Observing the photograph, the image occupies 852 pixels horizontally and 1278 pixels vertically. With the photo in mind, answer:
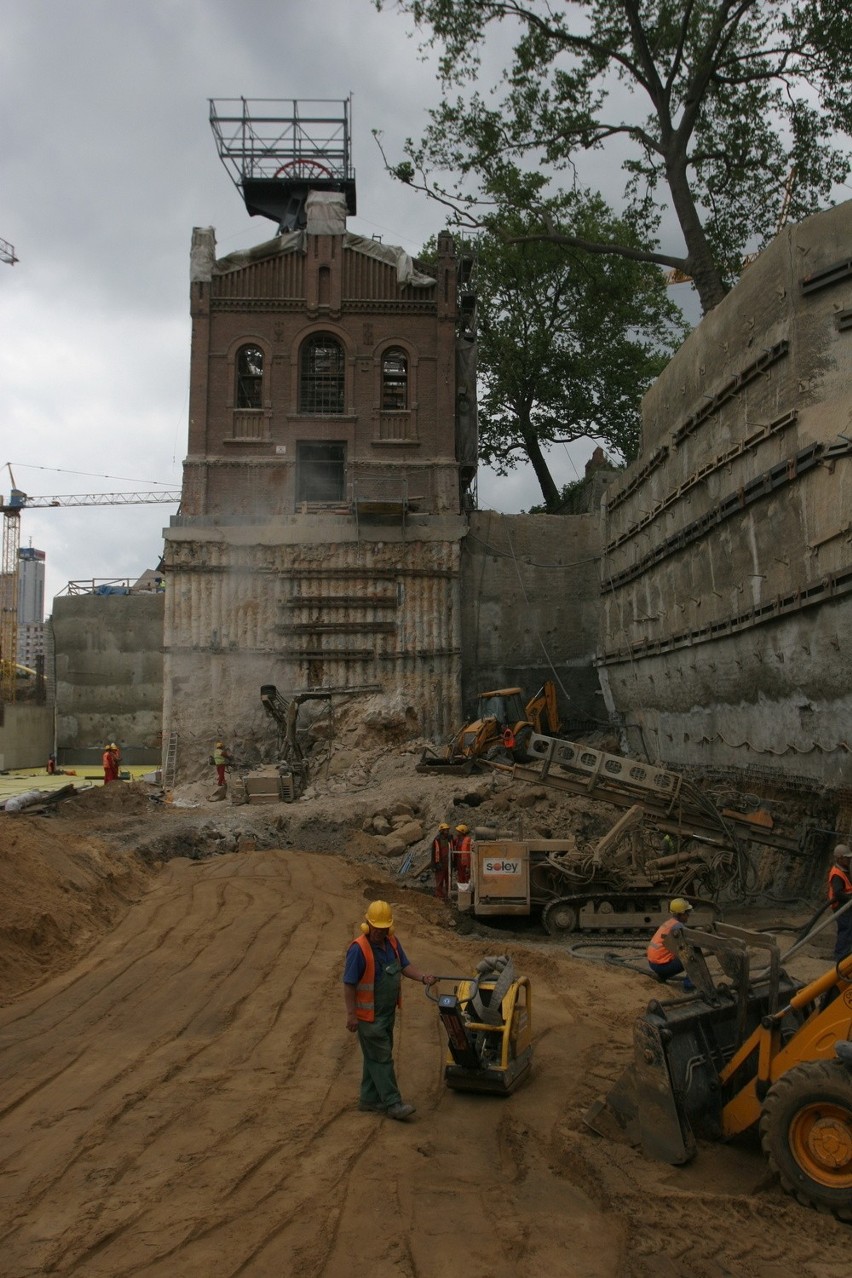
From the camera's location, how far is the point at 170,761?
2570 centimetres

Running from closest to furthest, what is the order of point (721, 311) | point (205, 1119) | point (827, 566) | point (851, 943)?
point (205, 1119)
point (851, 943)
point (827, 566)
point (721, 311)

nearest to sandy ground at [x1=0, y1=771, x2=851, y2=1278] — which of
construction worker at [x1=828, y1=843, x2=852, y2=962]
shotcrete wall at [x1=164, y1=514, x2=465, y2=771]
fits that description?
construction worker at [x1=828, y1=843, x2=852, y2=962]

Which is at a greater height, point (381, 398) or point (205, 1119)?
point (381, 398)

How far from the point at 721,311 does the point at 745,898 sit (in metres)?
10.2

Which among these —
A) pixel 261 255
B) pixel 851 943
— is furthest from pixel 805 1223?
pixel 261 255

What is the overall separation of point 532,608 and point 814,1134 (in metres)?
22.4

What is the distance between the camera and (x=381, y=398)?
28.5 meters

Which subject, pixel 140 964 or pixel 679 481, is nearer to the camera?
pixel 140 964

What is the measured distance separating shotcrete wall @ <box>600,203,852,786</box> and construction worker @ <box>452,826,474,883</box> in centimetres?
518

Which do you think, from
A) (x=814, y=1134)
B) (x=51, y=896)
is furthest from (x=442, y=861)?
(x=814, y=1134)

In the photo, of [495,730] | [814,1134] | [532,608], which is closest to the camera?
[814,1134]

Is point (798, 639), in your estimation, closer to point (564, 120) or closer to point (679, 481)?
point (679, 481)

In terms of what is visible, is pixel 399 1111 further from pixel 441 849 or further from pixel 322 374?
pixel 322 374

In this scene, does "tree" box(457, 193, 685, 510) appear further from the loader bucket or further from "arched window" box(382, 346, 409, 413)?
the loader bucket
